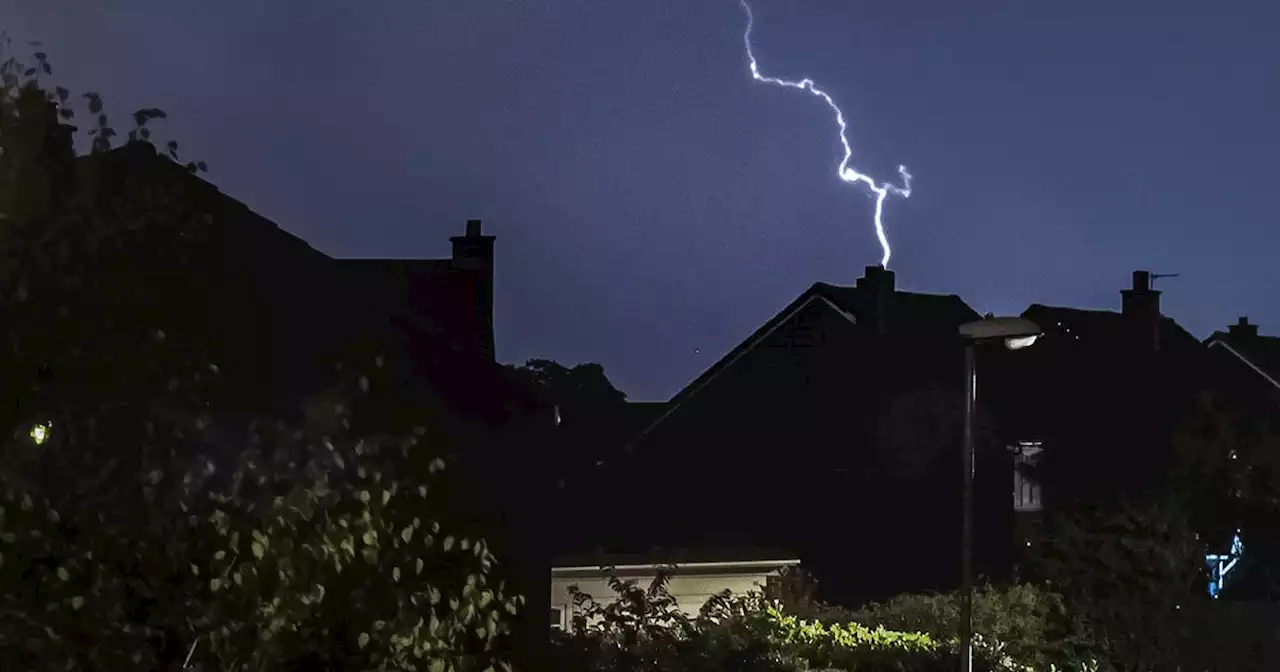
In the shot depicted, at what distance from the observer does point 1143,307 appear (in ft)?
129

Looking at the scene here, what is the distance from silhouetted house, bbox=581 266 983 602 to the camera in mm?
32969

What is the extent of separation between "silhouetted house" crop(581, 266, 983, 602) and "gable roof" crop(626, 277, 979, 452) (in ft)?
0.13

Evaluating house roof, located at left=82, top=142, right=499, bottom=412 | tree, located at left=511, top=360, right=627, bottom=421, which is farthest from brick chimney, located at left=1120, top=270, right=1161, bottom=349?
house roof, located at left=82, top=142, right=499, bottom=412

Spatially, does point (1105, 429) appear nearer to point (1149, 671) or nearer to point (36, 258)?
point (1149, 671)

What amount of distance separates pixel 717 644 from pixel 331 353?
20.2 feet

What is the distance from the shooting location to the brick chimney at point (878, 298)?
3403 cm

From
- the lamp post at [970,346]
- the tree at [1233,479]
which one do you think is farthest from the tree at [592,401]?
the lamp post at [970,346]

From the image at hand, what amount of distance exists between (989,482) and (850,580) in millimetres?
3759

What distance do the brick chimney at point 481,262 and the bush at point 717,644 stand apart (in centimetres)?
686

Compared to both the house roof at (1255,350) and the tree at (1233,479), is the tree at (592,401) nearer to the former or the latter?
the tree at (1233,479)

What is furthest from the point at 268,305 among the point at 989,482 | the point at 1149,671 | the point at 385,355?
the point at 989,482

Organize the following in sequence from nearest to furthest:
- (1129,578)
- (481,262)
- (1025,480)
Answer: (1129,578)
(481,262)
(1025,480)

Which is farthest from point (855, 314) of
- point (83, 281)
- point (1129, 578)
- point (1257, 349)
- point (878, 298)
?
point (83, 281)

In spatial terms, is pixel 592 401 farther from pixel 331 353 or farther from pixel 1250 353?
pixel 331 353
